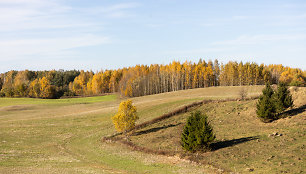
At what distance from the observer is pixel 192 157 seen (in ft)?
115

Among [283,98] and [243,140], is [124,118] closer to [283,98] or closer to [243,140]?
[243,140]

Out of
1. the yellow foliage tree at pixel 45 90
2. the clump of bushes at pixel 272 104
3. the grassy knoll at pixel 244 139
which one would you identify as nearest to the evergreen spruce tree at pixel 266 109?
the clump of bushes at pixel 272 104

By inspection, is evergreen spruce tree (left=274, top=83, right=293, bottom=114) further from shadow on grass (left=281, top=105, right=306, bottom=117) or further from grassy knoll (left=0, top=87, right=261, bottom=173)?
grassy knoll (left=0, top=87, right=261, bottom=173)

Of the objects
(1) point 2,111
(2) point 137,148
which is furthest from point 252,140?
(1) point 2,111

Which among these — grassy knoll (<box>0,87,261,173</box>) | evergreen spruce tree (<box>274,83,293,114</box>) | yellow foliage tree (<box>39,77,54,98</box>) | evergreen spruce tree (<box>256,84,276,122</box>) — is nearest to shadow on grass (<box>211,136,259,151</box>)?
grassy knoll (<box>0,87,261,173</box>)

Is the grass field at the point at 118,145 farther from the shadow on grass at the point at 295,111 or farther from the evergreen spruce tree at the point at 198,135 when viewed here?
the shadow on grass at the point at 295,111

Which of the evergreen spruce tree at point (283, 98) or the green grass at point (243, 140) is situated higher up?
the evergreen spruce tree at point (283, 98)

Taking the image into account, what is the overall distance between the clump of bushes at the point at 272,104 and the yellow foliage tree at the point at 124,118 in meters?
23.3

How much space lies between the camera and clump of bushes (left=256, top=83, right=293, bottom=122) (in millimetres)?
45438

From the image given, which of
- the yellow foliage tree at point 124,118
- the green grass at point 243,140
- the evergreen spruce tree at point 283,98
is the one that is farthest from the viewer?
the yellow foliage tree at point 124,118

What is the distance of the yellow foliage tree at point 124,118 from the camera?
5259 cm

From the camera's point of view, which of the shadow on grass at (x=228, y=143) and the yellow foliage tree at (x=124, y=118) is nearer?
the shadow on grass at (x=228, y=143)

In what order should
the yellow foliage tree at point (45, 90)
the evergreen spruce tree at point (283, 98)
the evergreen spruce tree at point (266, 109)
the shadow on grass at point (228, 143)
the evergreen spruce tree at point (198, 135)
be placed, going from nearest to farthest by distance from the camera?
the evergreen spruce tree at point (198, 135)
the shadow on grass at point (228, 143)
the evergreen spruce tree at point (266, 109)
the evergreen spruce tree at point (283, 98)
the yellow foliage tree at point (45, 90)

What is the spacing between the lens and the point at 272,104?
46062 mm
